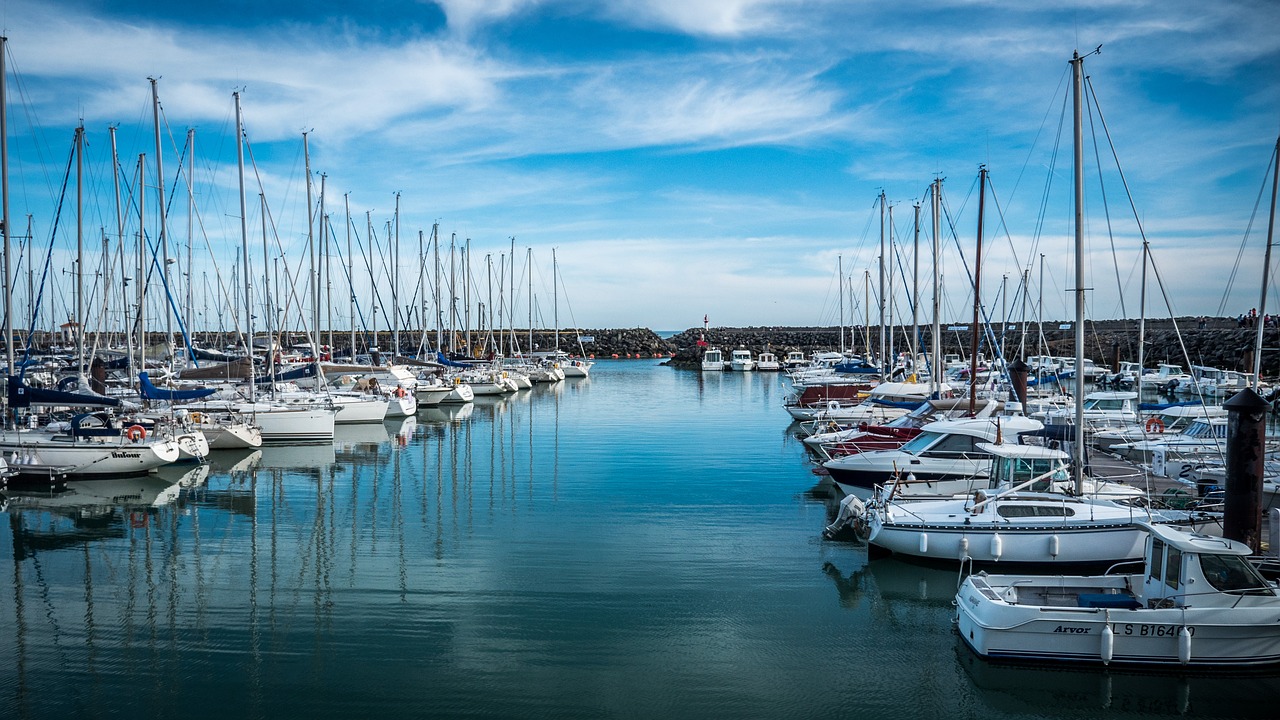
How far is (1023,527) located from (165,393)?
90.9 ft

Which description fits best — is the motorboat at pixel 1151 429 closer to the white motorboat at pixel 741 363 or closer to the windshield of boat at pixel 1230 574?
the windshield of boat at pixel 1230 574

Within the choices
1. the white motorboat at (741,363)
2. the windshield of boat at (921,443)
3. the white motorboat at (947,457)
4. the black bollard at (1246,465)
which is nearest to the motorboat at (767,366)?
the white motorboat at (741,363)

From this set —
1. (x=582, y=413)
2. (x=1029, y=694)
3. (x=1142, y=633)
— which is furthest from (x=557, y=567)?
(x=582, y=413)

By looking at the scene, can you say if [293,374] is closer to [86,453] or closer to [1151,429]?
[86,453]

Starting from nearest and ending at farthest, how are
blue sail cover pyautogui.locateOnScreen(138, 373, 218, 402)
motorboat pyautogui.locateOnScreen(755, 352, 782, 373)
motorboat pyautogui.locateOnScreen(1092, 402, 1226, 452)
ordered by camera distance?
motorboat pyautogui.locateOnScreen(1092, 402, 1226, 452)
blue sail cover pyautogui.locateOnScreen(138, 373, 218, 402)
motorboat pyautogui.locateOnScreen(755, 352, 782, 373)

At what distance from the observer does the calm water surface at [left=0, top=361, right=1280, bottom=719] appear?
35.5ft

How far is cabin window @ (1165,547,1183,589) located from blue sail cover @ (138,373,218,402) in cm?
2844

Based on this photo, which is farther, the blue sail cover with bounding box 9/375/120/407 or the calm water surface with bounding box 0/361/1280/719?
the blue sail cover with bounding box 9/375/120/407

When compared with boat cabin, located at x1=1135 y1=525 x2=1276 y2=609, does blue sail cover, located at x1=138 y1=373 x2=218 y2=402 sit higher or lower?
higher

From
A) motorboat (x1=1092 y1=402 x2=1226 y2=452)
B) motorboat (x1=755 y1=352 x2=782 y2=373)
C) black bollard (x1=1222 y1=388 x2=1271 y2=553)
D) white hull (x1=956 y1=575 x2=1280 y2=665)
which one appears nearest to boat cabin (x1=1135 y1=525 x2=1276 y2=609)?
white hull (x1=956 y1=575 x2=1280 y2=665)

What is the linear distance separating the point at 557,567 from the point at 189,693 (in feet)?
22.9

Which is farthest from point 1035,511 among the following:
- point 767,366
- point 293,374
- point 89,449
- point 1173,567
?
point 767,366

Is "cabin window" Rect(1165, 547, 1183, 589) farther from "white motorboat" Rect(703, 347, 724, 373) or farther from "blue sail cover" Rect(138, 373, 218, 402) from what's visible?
"white motorboat" Rect(703, 347, 724, 373)

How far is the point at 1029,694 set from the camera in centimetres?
1105
